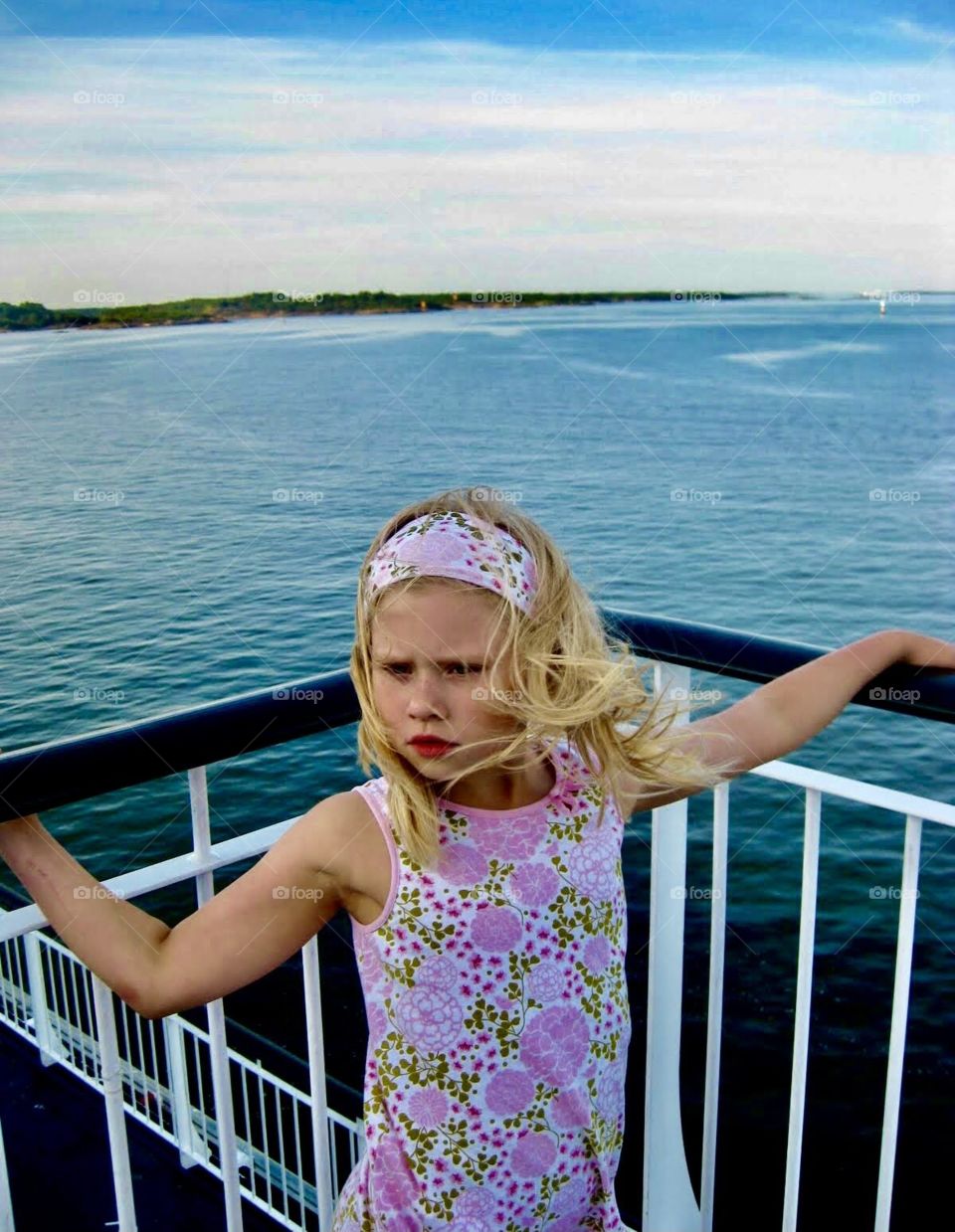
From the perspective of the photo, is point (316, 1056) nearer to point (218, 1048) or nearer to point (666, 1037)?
point (218, 1048)

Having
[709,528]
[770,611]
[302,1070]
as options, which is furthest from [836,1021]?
[709,528]

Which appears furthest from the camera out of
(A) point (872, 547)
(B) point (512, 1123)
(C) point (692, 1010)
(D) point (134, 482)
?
(D) point (134, 482)

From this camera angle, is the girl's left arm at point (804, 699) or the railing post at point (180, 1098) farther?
the railing post at point (180, 1098)

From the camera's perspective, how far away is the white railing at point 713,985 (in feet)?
4.94

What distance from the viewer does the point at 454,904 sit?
3.65ft

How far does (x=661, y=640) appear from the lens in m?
1.62

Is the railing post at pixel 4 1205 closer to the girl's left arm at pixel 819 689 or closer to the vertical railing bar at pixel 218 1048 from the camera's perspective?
the vertical railing bar at pixel 218 1048

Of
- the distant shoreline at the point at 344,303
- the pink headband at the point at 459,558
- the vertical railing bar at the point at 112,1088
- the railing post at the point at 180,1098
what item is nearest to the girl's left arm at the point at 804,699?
the pink headband at the point at 459,558

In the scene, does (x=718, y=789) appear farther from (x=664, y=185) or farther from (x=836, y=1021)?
(x=664, y=185)

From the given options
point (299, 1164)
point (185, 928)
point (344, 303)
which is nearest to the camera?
point (185, 928)

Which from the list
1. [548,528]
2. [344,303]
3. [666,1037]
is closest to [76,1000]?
[666,1037]

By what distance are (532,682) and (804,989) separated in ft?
2.62

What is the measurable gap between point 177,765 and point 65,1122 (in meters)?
5.93

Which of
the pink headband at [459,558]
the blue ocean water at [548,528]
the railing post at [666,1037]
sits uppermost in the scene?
the pink headband at [459,558]
